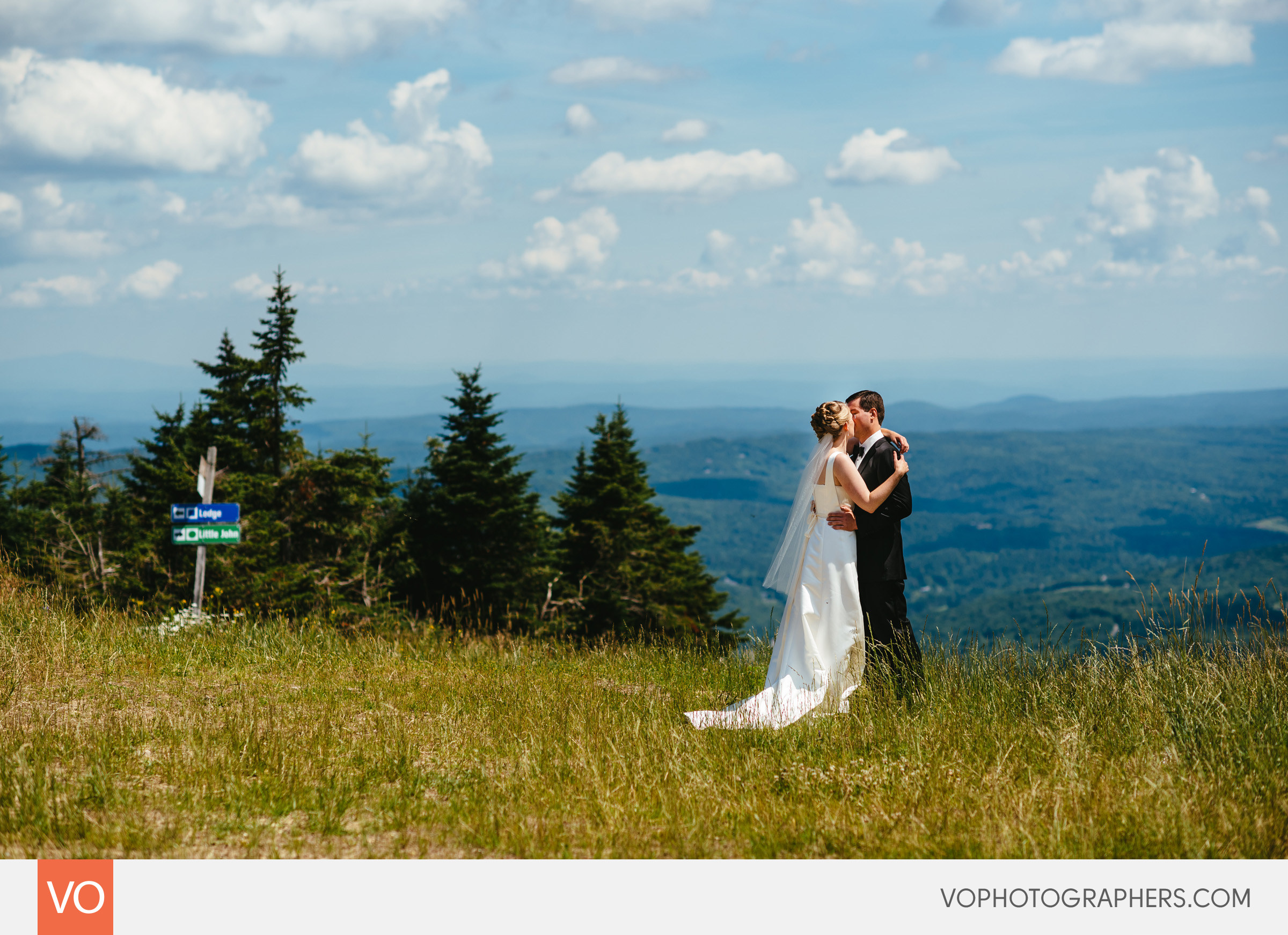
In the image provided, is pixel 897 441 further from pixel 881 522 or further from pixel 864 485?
pixel 881 522

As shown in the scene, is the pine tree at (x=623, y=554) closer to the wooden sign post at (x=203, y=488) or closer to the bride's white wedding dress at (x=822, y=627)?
the wooden sign post at (x=203, y=488)

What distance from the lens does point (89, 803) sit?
4.68 meters

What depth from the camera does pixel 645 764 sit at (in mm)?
5176

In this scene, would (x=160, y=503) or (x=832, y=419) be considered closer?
(x=832, y=419)

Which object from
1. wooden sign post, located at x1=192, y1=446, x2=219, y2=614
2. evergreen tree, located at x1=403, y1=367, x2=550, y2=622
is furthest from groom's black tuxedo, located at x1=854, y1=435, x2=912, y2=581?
evergreen tree, located at x1=403, y1=367, x2=550, y2=622

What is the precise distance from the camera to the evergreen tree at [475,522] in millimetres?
39188

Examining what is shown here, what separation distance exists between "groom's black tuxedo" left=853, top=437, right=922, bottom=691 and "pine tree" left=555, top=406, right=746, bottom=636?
1093 inches

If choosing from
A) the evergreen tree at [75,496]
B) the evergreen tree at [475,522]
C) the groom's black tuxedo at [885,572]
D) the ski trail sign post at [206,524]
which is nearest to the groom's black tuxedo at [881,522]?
the groom's black tuxedo at [885,572]

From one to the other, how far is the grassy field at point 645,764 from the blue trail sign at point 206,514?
12.1 feet

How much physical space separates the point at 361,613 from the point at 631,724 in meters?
22.4

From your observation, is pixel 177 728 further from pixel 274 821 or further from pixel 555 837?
pixel 555 837

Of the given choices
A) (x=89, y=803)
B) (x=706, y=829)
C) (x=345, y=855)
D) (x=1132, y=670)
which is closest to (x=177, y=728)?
(x=89, y=803)

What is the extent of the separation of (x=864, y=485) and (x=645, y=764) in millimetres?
2533
